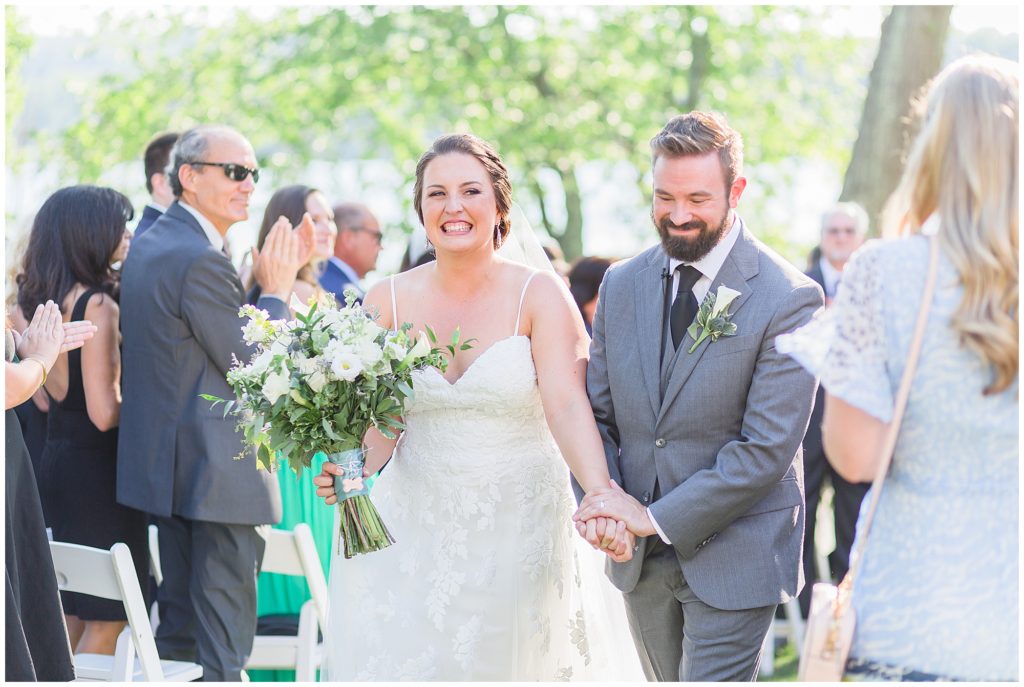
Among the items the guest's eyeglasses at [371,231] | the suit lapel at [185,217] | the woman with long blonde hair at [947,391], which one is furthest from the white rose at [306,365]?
the guest's eyeglasses at [371,231]

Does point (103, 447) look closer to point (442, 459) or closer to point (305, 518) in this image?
point (305, 518)

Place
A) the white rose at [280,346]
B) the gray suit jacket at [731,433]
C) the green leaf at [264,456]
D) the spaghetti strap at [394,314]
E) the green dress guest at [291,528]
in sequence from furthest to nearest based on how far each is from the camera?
the green dress guest at [291,528] < the spaghetti strap at [394,314] < the green leaf at [264,456] < the white rose at [280,346] < the gray suit jacket at [731,433]

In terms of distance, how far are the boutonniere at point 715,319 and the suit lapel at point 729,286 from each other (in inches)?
0.9

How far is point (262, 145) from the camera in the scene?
789 inches

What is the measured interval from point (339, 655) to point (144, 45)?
17.2 m

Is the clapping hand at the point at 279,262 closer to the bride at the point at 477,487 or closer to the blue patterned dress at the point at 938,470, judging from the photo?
the bride at the point at 477,487

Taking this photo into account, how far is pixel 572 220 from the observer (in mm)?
18062

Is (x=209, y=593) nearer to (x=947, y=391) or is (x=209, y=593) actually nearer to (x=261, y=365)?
(x=261, y=365)

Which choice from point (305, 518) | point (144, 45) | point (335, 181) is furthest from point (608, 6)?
point (305, 518)

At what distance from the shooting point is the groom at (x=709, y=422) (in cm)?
390

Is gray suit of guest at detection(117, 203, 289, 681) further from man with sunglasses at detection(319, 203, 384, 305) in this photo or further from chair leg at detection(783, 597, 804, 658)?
chair leg at detection(783, 597, 804, 658)

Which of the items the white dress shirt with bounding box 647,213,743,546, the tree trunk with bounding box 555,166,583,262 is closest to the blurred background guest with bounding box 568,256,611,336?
the white dress shirt with bounding box 647,213,743,546

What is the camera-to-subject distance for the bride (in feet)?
14.3

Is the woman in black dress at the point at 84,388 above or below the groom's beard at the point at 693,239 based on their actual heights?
below
